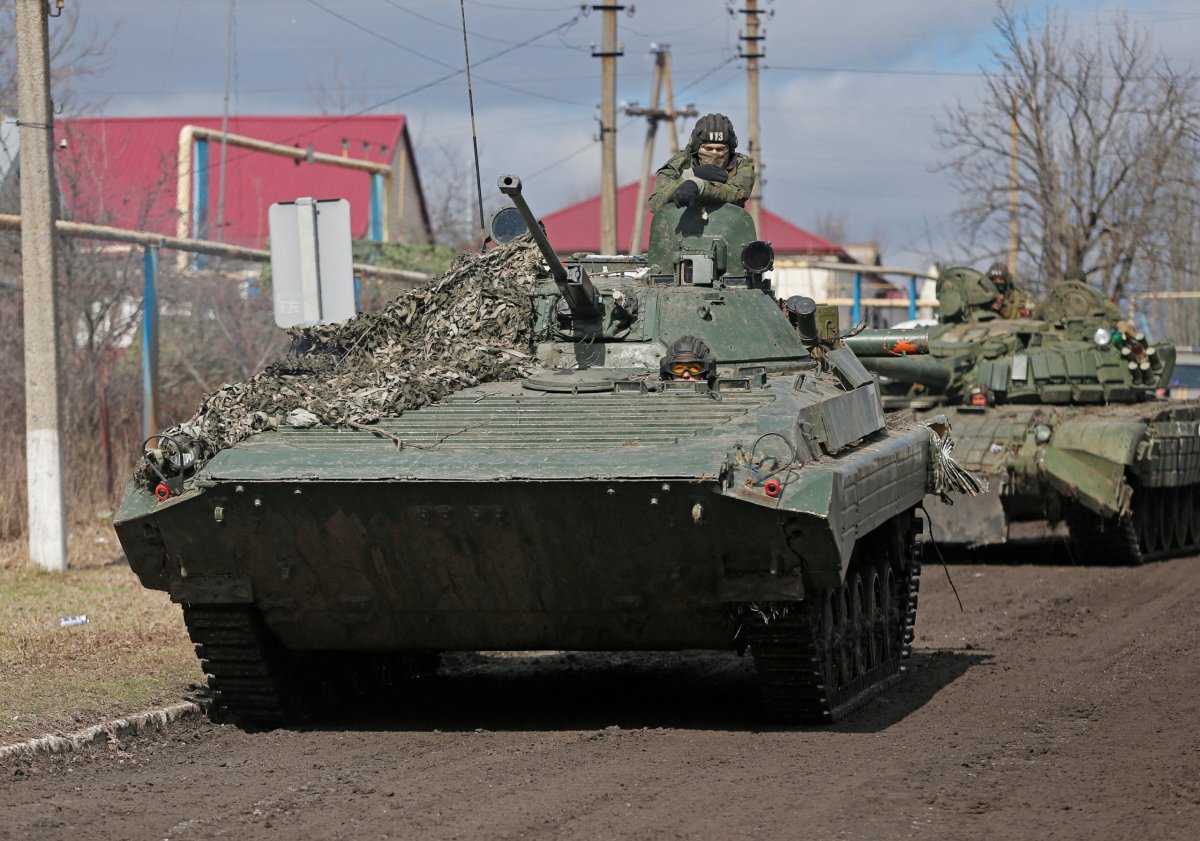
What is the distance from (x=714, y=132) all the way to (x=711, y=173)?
309 mm

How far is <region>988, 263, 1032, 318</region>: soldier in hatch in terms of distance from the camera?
19656mm

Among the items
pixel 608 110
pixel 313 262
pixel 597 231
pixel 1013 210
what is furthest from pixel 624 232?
pixel 313 262

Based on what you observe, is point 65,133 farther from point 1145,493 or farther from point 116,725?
point 116,725

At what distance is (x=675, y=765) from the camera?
7609 mm

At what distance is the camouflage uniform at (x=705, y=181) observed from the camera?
10.9 metres

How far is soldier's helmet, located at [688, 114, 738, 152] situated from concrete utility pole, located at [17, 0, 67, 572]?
4614 mm

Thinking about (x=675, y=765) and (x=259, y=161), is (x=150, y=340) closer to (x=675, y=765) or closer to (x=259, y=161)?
(x=675, y=765)

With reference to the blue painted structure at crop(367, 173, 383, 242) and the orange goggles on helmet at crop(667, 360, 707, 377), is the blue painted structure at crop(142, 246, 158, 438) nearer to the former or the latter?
the orange goggles on helmet at crop(667, 360, 707, 377)

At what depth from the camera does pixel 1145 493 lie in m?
17.1

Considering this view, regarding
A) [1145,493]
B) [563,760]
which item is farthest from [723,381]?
[1145,493]

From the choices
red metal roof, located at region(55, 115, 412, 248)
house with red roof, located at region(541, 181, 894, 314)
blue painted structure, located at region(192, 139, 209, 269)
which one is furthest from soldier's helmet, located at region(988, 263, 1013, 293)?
house with red roof, located at region(541, 181, 894, 314)

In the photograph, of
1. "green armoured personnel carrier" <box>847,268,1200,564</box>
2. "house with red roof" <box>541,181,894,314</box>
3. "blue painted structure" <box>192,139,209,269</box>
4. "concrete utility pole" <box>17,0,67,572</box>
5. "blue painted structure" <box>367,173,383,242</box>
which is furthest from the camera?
"house with red roof" <box>541,181,894,314</box>

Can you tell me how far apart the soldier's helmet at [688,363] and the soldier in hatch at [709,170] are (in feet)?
5.98

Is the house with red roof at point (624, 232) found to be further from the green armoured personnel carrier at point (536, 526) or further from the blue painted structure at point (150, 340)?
the green armoured personnel carrier at point (536, 526)
